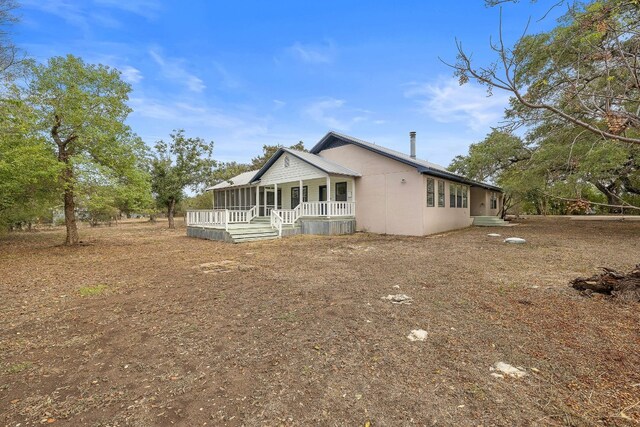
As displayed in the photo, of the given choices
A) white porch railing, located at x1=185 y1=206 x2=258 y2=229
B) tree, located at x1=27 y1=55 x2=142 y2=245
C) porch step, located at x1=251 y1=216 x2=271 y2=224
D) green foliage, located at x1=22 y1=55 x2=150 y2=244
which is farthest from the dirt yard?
porch step, located at x1=251 y1=216 x2=271 y2=224

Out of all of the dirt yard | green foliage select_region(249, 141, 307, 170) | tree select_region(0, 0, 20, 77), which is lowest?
the dirt yard

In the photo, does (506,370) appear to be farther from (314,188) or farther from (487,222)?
(487,222)

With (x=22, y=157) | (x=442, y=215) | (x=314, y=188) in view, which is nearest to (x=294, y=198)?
(x=314, y=188)

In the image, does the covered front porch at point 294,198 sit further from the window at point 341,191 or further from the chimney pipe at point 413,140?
the chimney pipe at point 413,140

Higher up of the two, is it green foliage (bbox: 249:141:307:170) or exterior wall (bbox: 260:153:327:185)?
green foliage (bbox: 249:141:307:170)

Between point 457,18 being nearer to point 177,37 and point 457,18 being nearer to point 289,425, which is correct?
point 289,425

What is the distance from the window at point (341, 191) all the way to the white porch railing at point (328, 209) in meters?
0.80

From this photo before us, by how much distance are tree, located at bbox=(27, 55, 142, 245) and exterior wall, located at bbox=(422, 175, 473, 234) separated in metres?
13.1

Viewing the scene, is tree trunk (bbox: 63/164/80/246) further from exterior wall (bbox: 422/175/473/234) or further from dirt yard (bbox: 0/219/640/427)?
exterior wall (bbox: 422/175/473/234)

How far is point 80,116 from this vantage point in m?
10.1

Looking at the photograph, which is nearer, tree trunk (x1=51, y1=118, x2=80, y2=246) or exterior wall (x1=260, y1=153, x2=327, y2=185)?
tree trunk (x1=51, y1=118, x2=80, y2=246)

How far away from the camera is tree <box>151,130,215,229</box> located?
23016 millimetres

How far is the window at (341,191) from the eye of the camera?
16625 mm

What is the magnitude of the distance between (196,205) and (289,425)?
121 feet
